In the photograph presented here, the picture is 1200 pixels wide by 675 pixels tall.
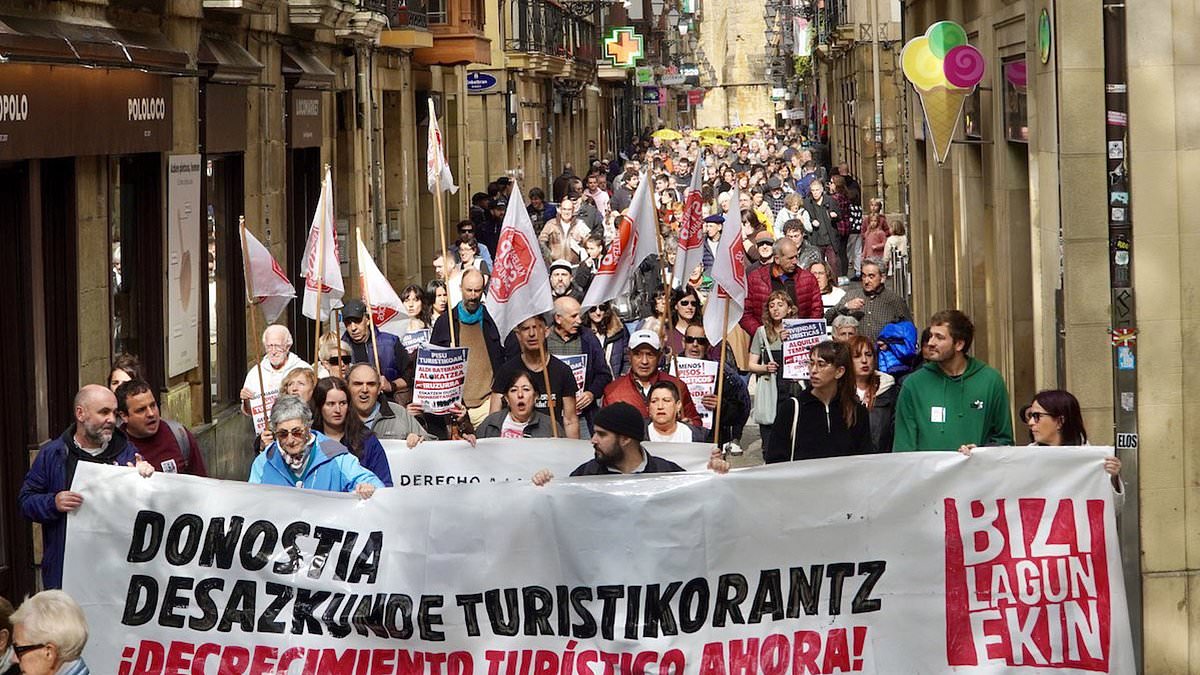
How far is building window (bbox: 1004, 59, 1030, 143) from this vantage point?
13.4 metres

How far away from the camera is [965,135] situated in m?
16.1

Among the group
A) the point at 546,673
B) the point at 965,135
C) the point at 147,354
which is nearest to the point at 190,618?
the point at 546,673

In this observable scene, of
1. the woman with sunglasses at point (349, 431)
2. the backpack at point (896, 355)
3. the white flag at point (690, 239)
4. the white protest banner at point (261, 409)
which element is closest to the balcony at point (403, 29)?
the white flag at point (690, 239)

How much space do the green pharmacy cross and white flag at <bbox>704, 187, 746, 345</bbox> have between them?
194 feet

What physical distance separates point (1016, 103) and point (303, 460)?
22.0 feet

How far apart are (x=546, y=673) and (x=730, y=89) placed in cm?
13758

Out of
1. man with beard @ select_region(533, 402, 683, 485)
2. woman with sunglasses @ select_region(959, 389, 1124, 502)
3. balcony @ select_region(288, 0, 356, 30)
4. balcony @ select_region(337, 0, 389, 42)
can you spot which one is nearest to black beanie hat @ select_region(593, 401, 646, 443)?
man with beard @ select_region(533, 402, 683, 485)

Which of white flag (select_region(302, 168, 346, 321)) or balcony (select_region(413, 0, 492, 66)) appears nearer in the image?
white flag (select_region(302, 168, 346, 321))

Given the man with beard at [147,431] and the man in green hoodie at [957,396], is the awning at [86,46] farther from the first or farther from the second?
the man in green hoodie at [957,396]

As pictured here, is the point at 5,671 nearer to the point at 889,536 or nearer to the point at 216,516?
the point at 216,516

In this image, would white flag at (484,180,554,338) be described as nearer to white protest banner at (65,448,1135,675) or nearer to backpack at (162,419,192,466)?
backpack at (162,419,192,466)

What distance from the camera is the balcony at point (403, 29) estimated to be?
2677 cm

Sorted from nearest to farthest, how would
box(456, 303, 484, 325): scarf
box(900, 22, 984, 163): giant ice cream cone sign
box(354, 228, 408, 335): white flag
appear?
box(354, 228, 408, 335): white flag
box(456, 303, 484, 325): scarf
box(900, 22, 984, 163): giant ice cream cone sign

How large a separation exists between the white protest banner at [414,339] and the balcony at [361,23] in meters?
8.48
